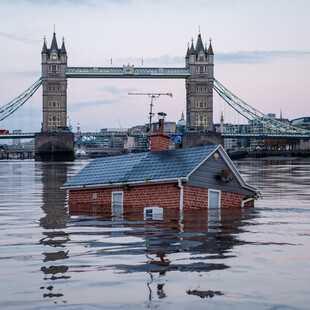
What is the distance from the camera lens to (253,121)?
616 feet

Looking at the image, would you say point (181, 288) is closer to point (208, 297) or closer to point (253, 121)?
point (208, 297)

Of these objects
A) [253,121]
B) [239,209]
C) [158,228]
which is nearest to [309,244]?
[158,228]

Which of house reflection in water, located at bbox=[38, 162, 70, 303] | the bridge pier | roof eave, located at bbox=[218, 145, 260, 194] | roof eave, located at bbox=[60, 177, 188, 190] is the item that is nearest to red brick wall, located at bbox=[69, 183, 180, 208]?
roof eave, located at bbox=[60, 177, 188, 190]

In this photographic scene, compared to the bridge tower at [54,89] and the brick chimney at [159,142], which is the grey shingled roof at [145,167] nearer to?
the brick chimney at [159,142]

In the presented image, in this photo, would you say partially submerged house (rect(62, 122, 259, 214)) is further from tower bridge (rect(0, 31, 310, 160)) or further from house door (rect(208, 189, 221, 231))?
tower bridge (rect(0, 31, 310, 160))

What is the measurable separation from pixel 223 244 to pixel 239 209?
1009cm

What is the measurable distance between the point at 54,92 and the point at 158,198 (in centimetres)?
16666

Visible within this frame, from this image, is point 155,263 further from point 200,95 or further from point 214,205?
point 200,95

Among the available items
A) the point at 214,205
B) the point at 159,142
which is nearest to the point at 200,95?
the point at 159,142

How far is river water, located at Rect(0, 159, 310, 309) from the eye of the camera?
10.4 metres

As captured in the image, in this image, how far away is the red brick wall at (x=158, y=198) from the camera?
24328 mm

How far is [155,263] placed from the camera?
512 inches

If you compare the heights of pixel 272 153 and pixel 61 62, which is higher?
pixel 61 62

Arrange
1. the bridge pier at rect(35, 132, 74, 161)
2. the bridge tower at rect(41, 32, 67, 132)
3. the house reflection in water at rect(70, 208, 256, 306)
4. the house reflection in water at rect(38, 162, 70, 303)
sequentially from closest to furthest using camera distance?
the house reflection in water at rect(38, 162, 70, 303) → the house reflection in water at rect(70, 208, 256, 306) → the bridge pier at rect(35, 132, 74, 161) → the bridge tower at rect(41, 32, 67, 132)
